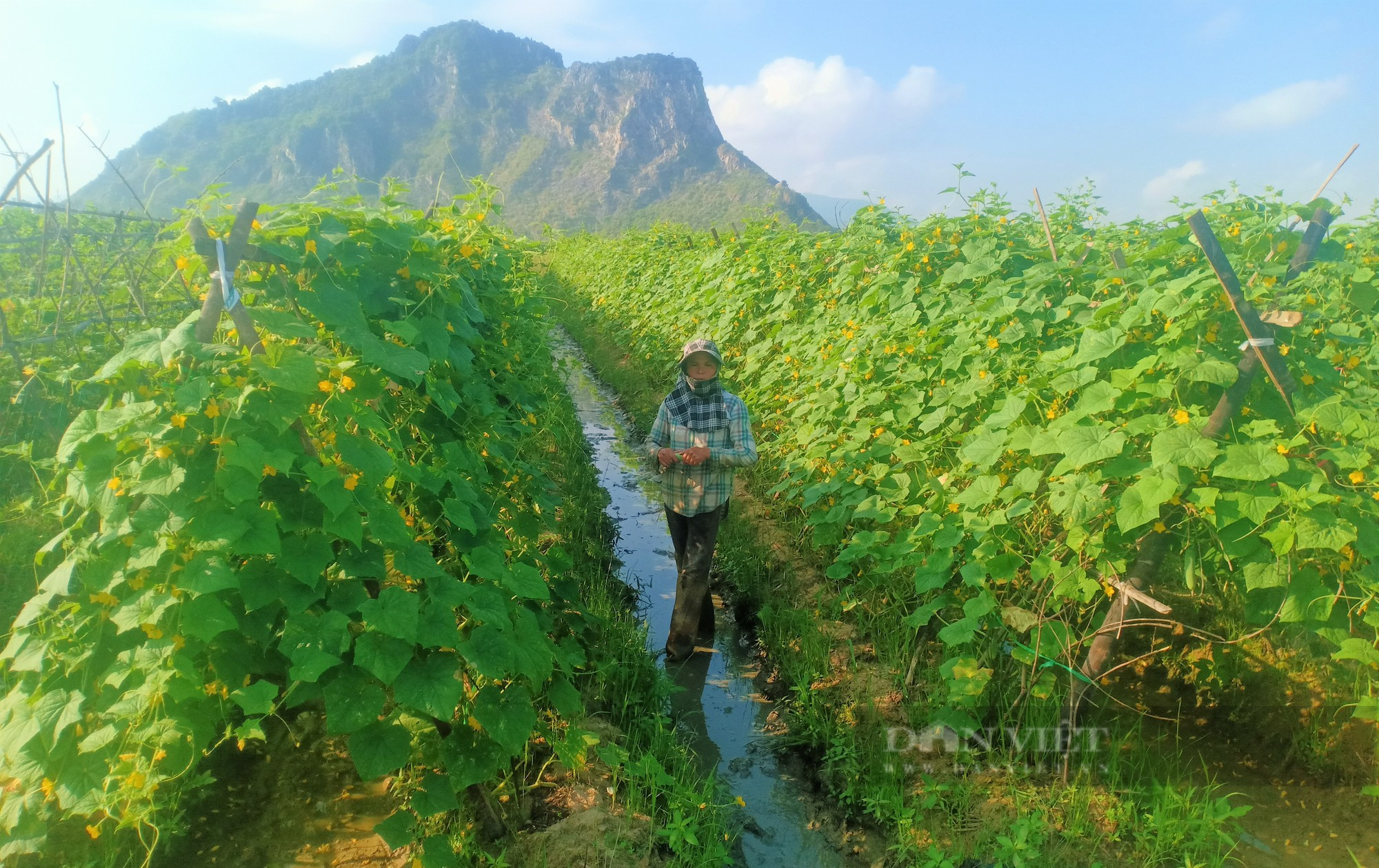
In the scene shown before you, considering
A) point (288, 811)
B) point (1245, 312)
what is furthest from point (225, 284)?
point (1245, 312)

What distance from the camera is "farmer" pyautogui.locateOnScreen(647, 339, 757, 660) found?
3.96m

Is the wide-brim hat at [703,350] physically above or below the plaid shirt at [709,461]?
above

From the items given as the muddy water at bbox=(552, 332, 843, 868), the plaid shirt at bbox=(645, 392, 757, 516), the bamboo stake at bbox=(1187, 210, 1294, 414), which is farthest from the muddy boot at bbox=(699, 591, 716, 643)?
the bamboo stake at bbox=(1187, 210, 1294, 414)

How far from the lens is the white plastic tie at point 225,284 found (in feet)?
6.18

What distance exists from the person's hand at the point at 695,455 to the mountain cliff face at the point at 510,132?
66.3 meters

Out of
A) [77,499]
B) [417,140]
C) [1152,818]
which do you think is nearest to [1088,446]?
[1152,818]

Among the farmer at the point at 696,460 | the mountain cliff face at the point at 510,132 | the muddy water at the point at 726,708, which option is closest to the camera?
the muddy water at the point at 726,708

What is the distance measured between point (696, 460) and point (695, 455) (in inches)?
1.1

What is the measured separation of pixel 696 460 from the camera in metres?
3.87

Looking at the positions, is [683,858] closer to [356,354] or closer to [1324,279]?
[356,354]

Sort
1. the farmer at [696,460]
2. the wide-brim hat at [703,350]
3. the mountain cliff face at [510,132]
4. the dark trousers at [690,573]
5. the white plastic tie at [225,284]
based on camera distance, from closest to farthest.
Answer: the white plastic tie at [225,284] → the wide-brim hat at [703,350] → the farmer at [696,460] → the dark trousers at [690,573] → the mountain cliff face at [510,132]

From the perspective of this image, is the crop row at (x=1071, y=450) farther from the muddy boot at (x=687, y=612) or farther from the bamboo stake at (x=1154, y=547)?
the muddy boot at (x=687, y=612)

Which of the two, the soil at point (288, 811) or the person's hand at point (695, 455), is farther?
the person's hand at point (695, 455)

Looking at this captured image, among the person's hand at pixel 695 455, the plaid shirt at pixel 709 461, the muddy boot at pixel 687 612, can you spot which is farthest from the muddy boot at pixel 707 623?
the person's hand at pixel 695 455
